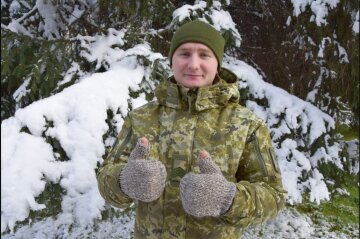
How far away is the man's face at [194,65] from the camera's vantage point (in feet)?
6.27

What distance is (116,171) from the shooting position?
1810 millimetres

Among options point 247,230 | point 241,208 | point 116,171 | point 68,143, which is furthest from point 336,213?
point 116,171

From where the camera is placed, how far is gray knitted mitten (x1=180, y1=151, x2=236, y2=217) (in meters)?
1.53

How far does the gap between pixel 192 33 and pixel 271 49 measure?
3.76 metres

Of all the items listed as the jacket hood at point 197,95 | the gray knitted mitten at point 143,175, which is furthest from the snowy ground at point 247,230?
the gray knitted mitten at point 143,175

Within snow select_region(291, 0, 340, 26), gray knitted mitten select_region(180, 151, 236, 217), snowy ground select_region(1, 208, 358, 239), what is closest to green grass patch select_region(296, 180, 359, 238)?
snowy ground select_region(1, 208, 358, 239)

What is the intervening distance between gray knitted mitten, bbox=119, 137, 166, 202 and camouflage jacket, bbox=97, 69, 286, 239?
0.16 meters

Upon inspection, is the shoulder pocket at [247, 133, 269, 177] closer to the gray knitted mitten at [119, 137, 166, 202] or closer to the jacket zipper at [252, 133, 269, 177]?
the jacket zipper at [252, 133, 269, 177]

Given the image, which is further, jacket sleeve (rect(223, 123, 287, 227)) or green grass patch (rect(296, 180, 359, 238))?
green grass patch (rect(296, 180, 359, 238))

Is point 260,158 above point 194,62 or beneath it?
beneath

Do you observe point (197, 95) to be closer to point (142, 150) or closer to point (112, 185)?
point (142, 150)

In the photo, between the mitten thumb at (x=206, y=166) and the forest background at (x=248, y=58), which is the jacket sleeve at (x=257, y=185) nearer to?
the mitten thumb at (x=206, y=166)

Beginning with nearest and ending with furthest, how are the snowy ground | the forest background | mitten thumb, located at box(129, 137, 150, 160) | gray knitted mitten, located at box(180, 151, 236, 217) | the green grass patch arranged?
gray knitted mitten, located at box(180, 151, 236, 217), mitten thumb, located at box(129, 137, 150, 160), the forest background, the snowy ground, the green grass patch

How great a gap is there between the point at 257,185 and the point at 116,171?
0.63 m
